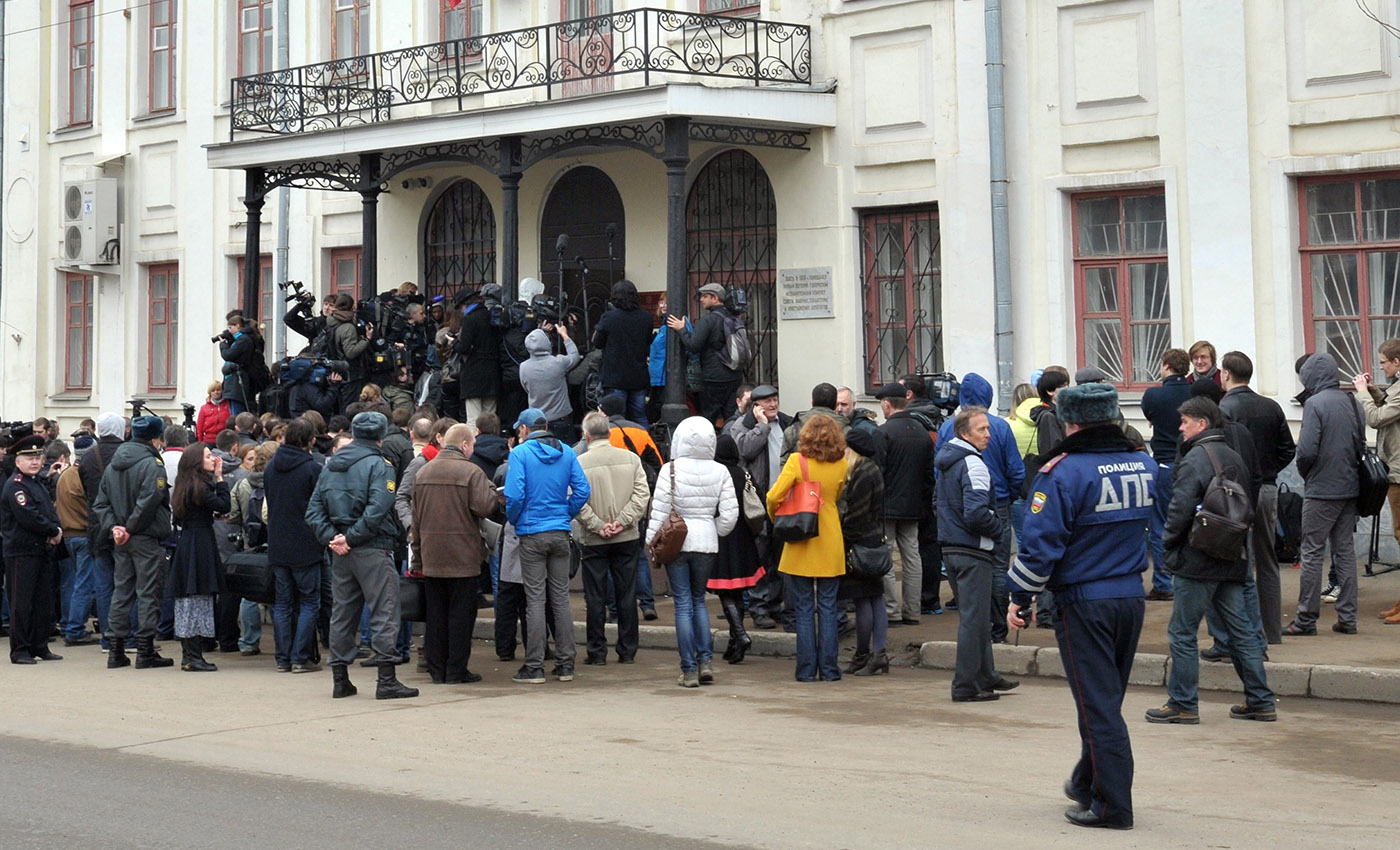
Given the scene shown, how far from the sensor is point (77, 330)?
26.9 m

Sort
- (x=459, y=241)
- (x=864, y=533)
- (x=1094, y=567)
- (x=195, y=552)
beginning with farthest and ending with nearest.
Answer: (x=459, y=241) → (x=195, y=552) → (x=864, y=533) → (x=1094, y=567)

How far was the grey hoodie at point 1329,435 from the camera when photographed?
39.6 feet

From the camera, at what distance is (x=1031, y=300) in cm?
1681

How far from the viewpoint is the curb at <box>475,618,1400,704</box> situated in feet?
33.6

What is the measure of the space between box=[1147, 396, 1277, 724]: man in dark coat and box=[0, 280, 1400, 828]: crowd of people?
0.6 inches

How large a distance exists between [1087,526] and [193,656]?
24.4ft

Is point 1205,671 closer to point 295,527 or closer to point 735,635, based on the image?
point 735,635

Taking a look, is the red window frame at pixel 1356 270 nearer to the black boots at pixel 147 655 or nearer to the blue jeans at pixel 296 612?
the blue jeans at pixel 296 612

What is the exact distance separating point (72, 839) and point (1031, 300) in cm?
1161

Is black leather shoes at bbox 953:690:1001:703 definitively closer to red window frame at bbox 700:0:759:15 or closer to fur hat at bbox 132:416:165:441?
fur hat at bbox 132:416:165:441

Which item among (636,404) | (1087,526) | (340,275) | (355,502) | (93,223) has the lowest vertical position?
(1087,526)

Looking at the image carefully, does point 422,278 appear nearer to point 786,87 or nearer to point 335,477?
point 786,87

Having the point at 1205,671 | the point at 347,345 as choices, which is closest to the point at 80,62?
the point at 347,345

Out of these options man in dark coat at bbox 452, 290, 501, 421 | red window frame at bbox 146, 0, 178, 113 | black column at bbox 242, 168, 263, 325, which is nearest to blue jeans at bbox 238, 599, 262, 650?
man in dark coat at bbox 452, 290, 501, 421
